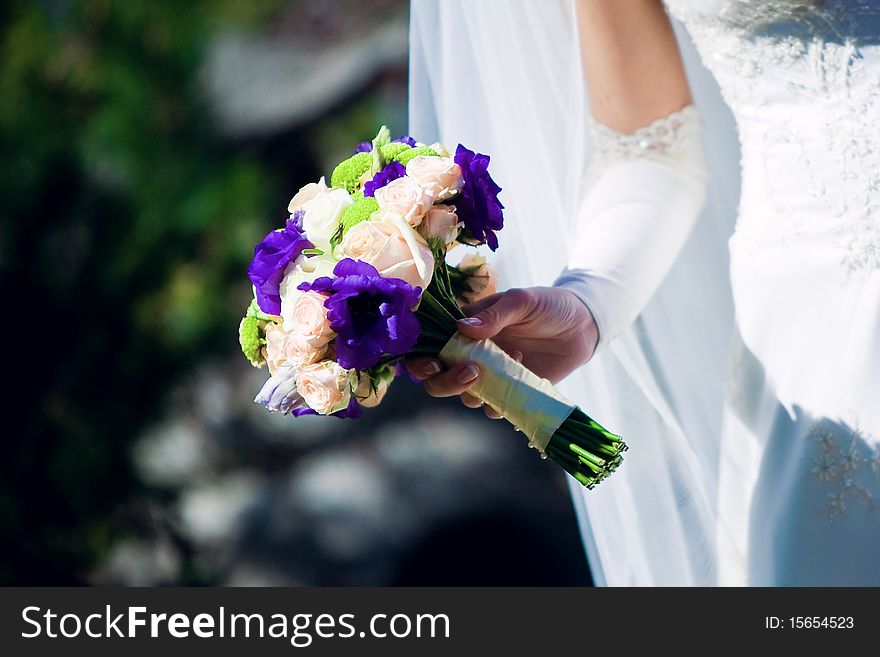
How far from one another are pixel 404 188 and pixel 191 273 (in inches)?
75.5

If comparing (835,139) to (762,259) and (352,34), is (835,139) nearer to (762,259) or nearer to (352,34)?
(762,259)

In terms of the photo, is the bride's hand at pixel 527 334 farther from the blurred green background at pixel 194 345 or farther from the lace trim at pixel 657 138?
the blurred green background at pixel 194 345

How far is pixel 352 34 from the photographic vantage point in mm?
3453

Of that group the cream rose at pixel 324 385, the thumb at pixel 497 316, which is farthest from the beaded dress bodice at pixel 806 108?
the cream rose at pixel 324 385

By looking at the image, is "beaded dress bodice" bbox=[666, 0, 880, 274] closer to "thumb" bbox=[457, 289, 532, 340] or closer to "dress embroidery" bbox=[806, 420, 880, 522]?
"dress embroidery" bbox=[806, 420, 880, 522]

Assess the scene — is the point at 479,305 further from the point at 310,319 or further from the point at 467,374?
the point at 310,319

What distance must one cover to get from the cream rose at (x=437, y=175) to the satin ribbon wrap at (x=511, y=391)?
0.49 ft

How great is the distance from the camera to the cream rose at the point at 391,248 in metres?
0.89

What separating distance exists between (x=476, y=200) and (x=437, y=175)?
6 centimetres

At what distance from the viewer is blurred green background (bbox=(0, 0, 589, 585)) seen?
2439mm

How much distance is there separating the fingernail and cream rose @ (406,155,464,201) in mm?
173

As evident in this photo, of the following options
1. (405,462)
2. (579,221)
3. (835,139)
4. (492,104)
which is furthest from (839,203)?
(405,462)

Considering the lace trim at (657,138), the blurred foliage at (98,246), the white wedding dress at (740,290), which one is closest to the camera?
the white wedding dress at (740,290)

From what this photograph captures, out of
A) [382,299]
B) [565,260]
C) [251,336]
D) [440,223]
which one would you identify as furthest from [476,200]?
[565,260]
